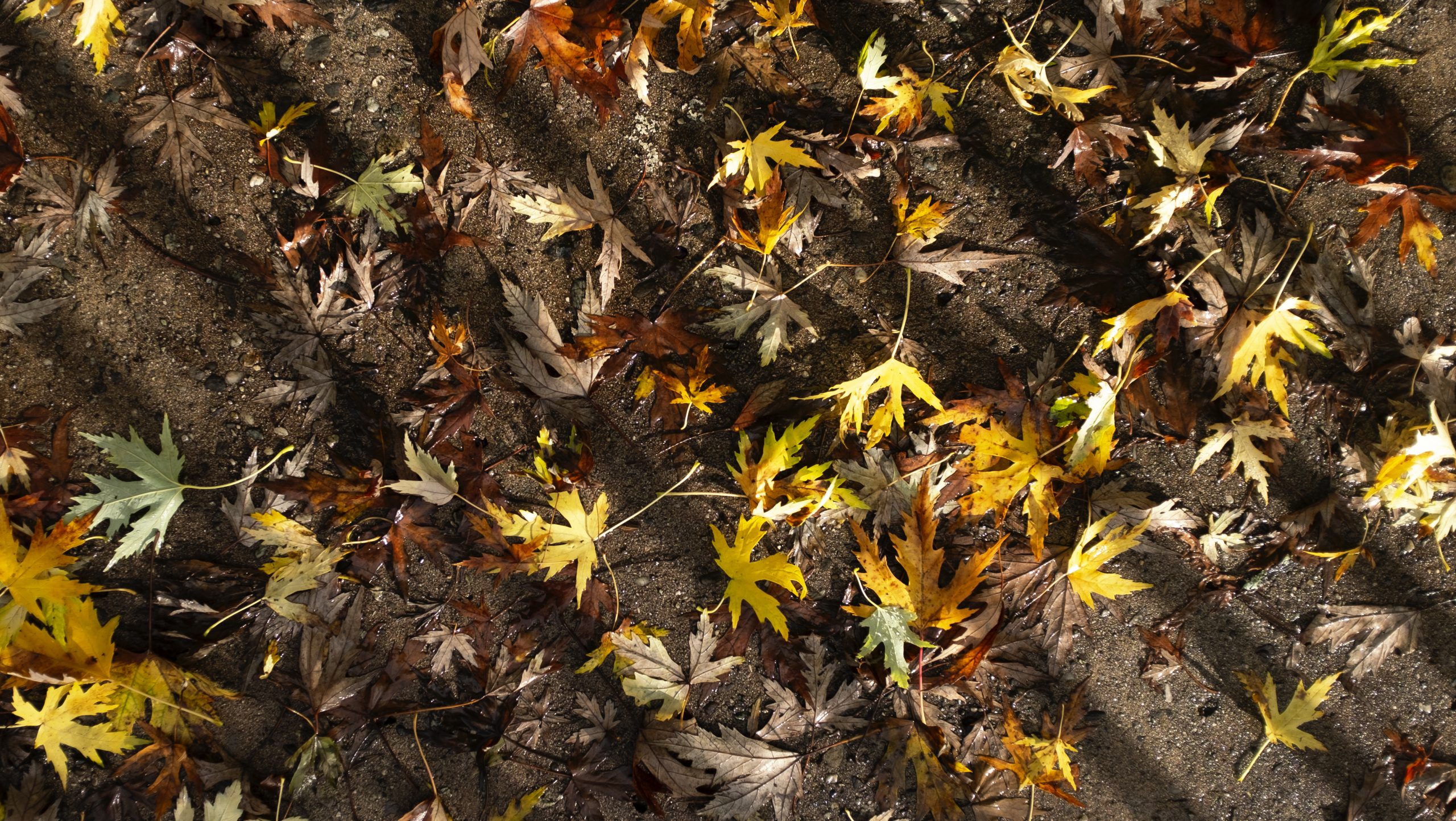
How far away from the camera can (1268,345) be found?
200 cm

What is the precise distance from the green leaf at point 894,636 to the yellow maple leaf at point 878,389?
488 millimetres

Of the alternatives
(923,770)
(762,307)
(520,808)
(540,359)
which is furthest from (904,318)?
(520,808)

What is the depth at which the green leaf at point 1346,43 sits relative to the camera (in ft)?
6.15

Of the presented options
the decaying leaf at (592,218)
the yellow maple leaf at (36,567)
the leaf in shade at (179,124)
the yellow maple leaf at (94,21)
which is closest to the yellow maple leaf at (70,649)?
the yellow maple leaf at (36,567)

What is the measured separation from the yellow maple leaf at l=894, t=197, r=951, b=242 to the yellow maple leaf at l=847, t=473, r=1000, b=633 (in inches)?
27.3

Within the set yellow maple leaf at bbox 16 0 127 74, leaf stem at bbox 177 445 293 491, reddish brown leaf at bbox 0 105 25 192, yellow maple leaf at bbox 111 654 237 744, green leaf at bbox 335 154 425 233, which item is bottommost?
yellow maple leaf at bbox 111 654 237 744

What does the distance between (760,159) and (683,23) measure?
45 centimetres

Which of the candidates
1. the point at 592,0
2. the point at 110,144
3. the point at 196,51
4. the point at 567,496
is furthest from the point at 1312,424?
the point at 110,144

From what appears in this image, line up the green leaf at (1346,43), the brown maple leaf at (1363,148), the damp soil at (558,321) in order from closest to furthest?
1. the green leaf at (1346,43)
2. the brown maple leaf at (1363,148)
3. the damp soil at (558,321)

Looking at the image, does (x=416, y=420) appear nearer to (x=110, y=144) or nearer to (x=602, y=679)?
(x=602, y=679)

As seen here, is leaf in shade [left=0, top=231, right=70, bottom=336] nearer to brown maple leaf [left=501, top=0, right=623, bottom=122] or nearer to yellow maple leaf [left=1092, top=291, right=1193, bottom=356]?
brown maple leaf [left=501, top=0, right=623, bottom=122]

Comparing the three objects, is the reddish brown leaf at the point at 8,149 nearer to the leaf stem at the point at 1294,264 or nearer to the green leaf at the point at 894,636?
the green leaf at the point at 894,636

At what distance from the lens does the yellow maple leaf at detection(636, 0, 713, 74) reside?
2.00m

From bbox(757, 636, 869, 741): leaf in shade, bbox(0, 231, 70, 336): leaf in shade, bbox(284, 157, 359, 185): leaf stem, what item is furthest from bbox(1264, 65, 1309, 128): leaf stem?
bbox(0, 231, 70, 336): leaf in shade
